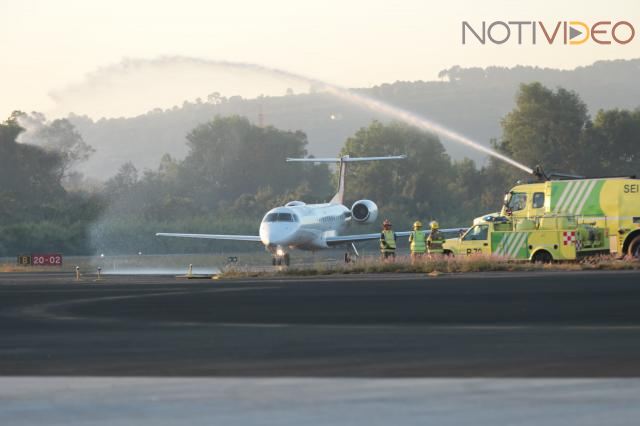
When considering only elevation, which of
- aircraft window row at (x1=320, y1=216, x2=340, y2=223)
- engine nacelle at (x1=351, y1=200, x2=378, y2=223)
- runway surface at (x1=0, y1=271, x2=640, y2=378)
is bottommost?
runway surface at (x1=0, y1=271, x2=640, y2=378)

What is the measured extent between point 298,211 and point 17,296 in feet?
106

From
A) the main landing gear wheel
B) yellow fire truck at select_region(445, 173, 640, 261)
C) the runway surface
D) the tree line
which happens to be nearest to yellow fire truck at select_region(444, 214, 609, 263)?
yellow fire truck at select_region(445, 173, 640, 261)

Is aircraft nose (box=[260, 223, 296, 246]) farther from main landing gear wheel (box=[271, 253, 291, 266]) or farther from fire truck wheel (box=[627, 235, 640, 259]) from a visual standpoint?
fire truck wheel (box=[627, 235, 640, 259])

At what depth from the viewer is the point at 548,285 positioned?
31500mm

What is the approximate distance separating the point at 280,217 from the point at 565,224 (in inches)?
773

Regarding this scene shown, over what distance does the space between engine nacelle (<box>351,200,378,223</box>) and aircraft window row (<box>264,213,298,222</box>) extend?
6080mm

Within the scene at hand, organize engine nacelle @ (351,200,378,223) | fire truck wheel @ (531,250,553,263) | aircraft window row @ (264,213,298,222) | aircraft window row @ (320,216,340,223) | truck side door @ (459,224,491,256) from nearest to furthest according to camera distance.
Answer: fire truck wheel @ (531,250,553,263) → truck side door @ (459,224,491,256) → aircraft window row @ (264,213,298,222) → aircraft window row @ (320,216,340,223) → engine nacelle @ (351,200,378,223)

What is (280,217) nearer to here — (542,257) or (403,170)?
(542,257)

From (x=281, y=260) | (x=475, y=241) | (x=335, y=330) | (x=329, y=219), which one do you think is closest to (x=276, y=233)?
(x=281, y=260)

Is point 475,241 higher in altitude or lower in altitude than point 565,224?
lower

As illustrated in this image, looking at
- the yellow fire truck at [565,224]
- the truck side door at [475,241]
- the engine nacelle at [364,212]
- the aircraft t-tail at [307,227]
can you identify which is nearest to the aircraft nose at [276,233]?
the aircraft t-tail at [307,227]

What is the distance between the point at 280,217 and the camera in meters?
62.2

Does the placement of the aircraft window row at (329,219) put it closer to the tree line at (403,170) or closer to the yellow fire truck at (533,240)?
the yellow fire truck at (533,240)

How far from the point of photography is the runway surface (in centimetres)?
1486
